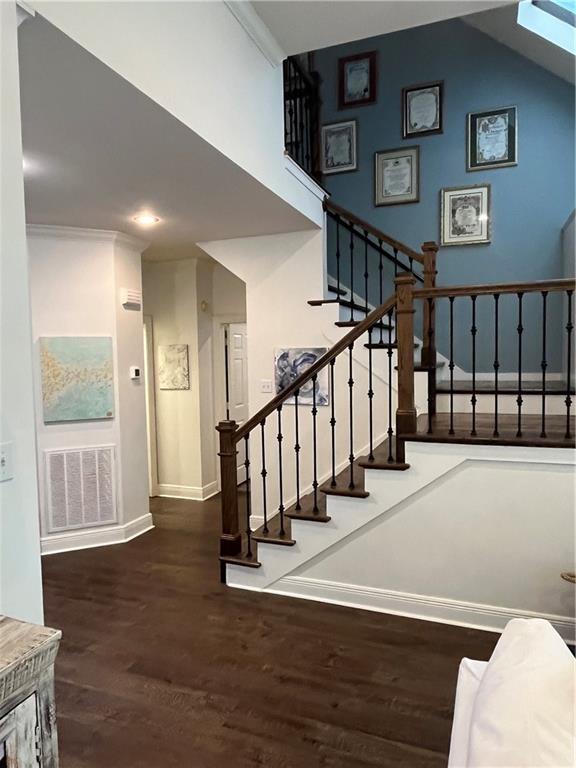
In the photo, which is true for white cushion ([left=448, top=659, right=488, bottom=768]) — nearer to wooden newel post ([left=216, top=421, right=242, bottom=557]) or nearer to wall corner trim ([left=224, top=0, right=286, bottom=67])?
wooden newel post ([left=216, top=421, right=242, bottom=557])

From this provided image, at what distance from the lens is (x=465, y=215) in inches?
179

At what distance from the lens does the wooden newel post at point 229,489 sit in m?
3.30

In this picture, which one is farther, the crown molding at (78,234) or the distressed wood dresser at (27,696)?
the crown molding at (78,234)

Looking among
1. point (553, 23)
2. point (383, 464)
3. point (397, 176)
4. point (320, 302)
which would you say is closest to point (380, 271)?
point (320, 302)

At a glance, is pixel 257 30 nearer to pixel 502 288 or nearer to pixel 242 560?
pixel 502 288

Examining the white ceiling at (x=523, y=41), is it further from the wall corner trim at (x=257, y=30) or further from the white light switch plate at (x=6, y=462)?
the white light switch plate at (x=6, y=462)

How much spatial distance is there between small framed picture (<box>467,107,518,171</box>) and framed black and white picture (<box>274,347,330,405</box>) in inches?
92.0

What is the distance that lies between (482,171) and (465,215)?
405mm

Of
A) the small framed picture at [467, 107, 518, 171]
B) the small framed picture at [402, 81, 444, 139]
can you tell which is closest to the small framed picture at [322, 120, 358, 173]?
the small framed picture at [402, 81, 444, 139]

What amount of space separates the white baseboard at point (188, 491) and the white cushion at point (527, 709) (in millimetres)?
4392

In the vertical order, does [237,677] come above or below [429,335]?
below

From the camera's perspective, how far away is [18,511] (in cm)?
139

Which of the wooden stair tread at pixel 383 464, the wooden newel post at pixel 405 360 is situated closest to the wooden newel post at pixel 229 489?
the wooden stair tread at pixel 383 464

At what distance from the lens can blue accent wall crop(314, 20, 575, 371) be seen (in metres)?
4.22
